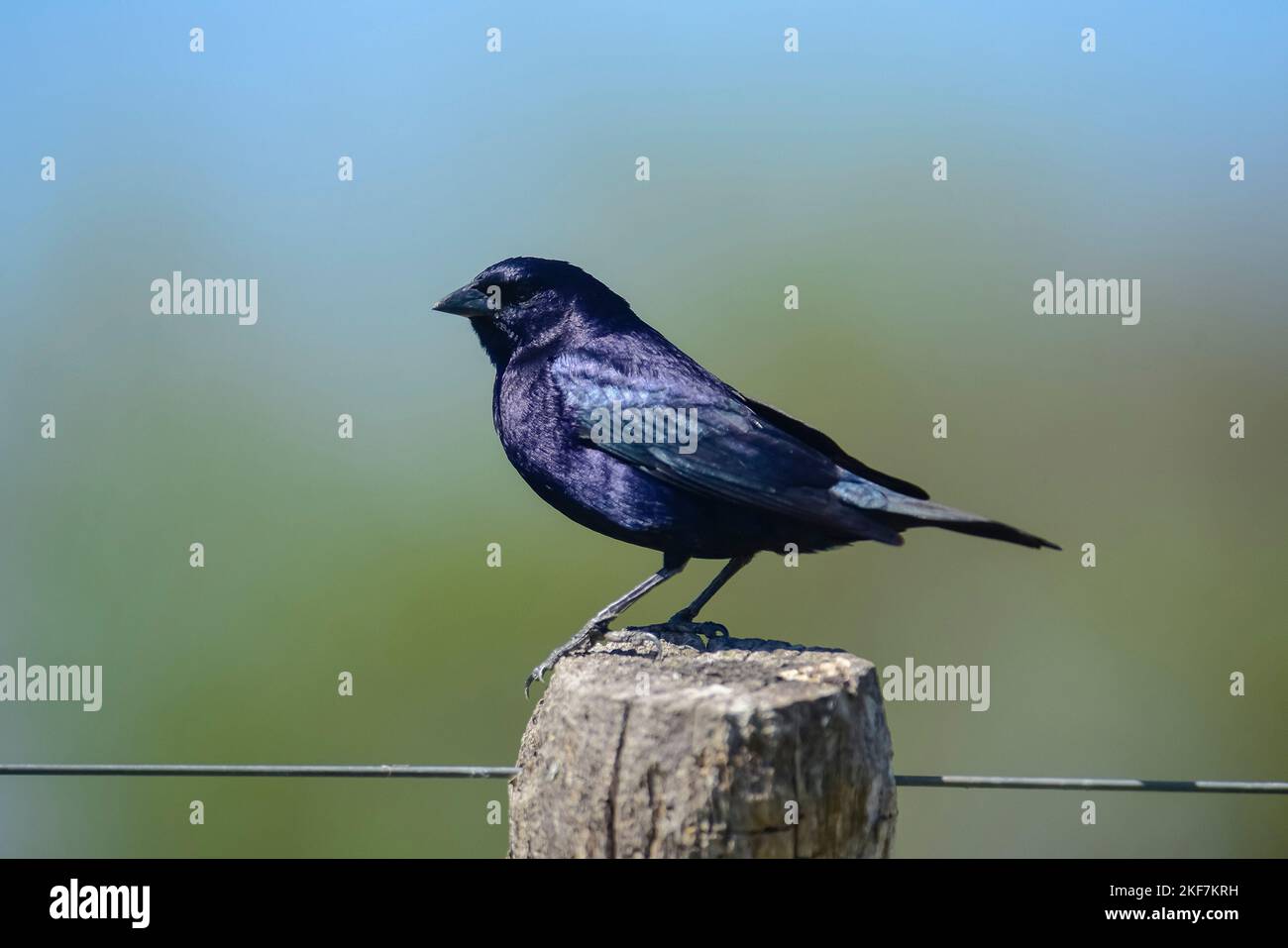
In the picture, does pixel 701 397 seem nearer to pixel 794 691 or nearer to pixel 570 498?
pixel 570 498

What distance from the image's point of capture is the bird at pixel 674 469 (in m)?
4.49

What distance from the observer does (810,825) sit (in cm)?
283

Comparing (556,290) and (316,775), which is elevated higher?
(556,290)

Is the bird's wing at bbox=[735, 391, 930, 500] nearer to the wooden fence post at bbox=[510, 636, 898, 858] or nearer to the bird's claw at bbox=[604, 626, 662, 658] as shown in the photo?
the bird's claw at bbox=[604, 626, 662, 658]

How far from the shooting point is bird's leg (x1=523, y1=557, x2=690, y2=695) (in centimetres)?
446

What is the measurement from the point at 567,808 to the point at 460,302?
3064 millimetres

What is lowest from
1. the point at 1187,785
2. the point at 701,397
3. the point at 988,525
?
the point at 1187,785

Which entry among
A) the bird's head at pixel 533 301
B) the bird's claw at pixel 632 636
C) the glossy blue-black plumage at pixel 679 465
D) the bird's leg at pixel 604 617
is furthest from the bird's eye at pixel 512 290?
the bird's claw at pixel 632 636

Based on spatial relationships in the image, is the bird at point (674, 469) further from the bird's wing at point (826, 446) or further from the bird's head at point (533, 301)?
the bird's head at point (533, 301)

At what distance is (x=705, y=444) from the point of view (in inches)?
185

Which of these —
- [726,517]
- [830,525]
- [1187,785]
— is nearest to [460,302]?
[726,517]

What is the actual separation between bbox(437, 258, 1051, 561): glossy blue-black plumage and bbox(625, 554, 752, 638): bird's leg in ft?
0.71

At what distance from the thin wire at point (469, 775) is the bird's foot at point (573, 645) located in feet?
3.59

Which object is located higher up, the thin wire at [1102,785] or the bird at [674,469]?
the bird at [674,469]
